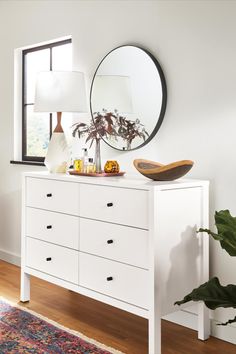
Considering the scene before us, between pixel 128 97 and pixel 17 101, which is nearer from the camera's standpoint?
pixel 128 97

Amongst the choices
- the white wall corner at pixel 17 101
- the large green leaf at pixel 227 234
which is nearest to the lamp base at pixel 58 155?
the white wall corner at pixel 17 101

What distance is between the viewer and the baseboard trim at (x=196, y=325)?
2.64m

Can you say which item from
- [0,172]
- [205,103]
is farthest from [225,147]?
[0,172]

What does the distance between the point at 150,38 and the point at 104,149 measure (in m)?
0.82

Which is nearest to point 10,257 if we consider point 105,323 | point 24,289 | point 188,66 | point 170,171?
point 24,289

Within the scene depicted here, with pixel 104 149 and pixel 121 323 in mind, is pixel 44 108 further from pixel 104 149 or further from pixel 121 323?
pixel 121 323

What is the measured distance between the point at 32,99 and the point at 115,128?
49.8 inches

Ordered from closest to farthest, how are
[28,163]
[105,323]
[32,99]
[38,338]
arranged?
[38,338] < [105,323] < [28,163] < [32,99]

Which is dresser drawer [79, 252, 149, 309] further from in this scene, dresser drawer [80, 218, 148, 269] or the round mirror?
the round mirror

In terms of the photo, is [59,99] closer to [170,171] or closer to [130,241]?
[170,171]

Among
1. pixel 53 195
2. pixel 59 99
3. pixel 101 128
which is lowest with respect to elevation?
pixel 53 195

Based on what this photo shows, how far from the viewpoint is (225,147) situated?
263 cm

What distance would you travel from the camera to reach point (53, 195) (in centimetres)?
302

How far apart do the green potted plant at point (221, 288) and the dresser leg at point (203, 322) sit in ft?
1.77
